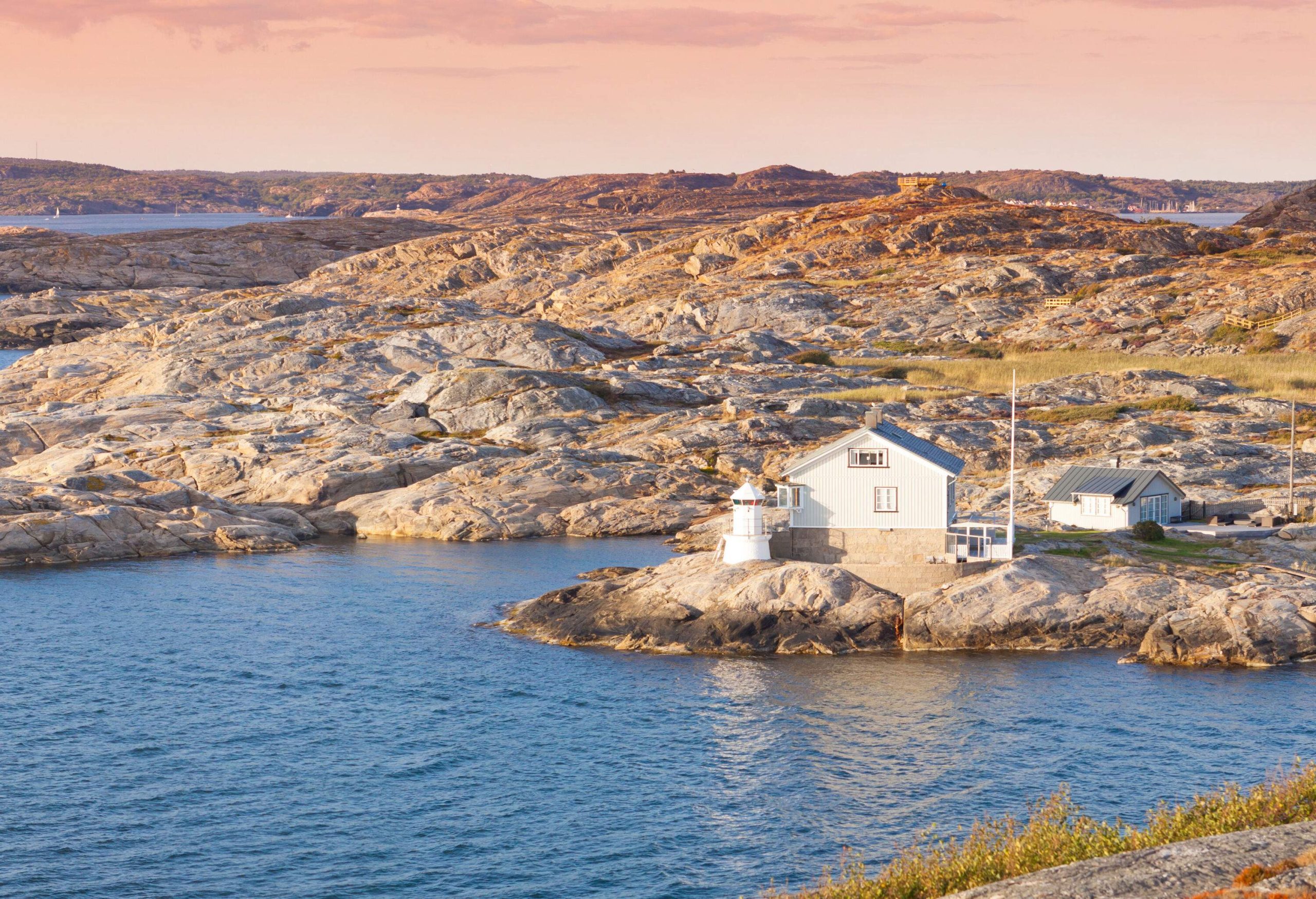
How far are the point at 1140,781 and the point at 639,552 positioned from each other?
44.5 m

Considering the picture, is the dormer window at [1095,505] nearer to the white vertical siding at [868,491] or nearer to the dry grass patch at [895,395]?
the white vertical siding at [868,491]

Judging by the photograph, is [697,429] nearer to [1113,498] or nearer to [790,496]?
[1113,498]

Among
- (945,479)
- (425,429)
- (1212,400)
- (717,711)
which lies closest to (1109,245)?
(1212,400)

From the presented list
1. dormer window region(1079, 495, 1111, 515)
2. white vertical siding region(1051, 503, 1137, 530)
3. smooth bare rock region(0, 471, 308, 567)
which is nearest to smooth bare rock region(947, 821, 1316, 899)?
white vertical siding region(1051, 503, 1137, 530)

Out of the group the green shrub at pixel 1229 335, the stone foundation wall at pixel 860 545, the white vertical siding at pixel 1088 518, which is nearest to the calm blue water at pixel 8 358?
the stone foundation wall at pixel 860 545

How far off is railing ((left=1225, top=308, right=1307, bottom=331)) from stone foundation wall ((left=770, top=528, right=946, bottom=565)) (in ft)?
308

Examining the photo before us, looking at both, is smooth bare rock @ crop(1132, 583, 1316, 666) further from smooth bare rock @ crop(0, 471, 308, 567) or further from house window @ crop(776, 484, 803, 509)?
smooth bare rock @ crop(0, 471, 308, 567)

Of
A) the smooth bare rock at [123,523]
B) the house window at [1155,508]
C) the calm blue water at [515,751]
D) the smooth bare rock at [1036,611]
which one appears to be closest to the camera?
the calm blue water at [515,751]

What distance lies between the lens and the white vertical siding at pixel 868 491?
64.6 metres

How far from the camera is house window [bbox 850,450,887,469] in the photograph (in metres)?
65.1

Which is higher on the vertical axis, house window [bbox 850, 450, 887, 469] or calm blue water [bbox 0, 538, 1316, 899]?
house window [bbox 850, 450, 887, 469]

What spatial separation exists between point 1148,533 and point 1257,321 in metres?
86.9

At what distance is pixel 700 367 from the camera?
12962cm

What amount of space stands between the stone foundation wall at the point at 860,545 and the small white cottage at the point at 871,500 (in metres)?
0.04
